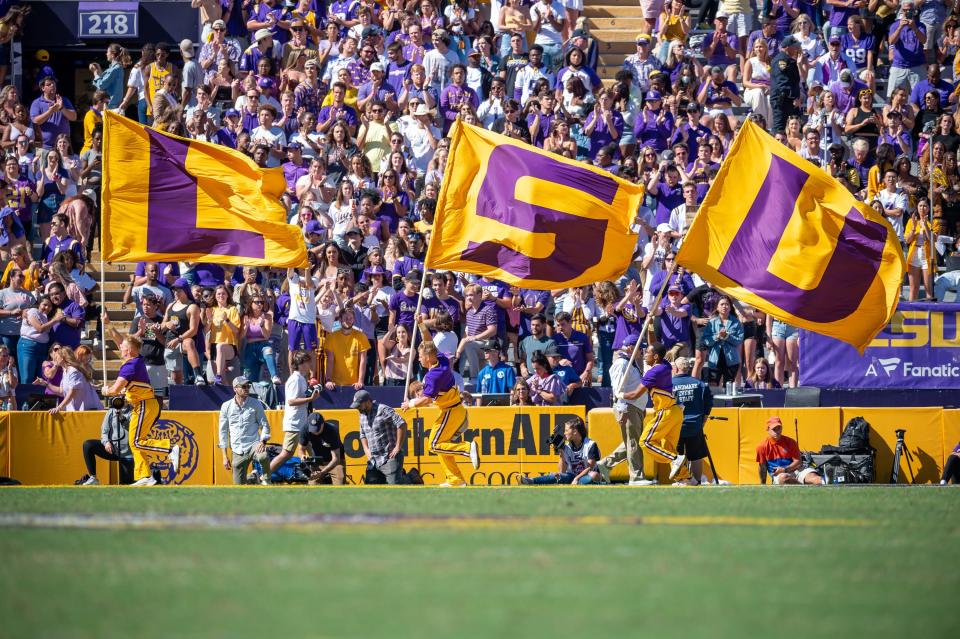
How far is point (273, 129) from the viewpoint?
801 inches

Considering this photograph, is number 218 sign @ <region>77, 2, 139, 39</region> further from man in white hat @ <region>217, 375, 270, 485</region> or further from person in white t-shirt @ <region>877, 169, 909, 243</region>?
person in white t-shirt @ <region>877, 169, 909, 243</region>

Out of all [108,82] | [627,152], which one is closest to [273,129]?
[108,82]

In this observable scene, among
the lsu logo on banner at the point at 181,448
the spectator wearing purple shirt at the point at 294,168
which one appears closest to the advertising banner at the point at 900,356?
the spectator wearing purple shirt at the point at 294,168

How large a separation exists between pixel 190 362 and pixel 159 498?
6114 mm

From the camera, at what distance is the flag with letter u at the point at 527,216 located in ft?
49.5

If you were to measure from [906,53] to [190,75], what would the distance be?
1105 cm

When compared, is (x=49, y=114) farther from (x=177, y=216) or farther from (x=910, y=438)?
(x=910, y=438)

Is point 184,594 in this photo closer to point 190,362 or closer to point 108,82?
point 190,362

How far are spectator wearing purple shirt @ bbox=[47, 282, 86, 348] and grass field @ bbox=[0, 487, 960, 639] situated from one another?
7085 mm

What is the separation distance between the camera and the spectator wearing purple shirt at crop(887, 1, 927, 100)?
22672mm

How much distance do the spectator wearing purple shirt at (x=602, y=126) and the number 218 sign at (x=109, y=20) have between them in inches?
348

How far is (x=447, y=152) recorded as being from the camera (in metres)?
19.7

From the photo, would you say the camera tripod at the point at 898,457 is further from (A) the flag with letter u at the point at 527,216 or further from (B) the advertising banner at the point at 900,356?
(A) the flag with letter u at the point at 527,216

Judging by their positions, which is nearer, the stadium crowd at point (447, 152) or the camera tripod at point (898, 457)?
the camera tripod at point (898, 457)
